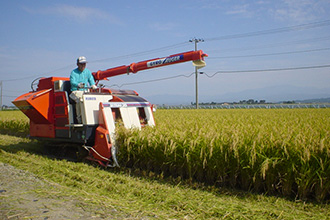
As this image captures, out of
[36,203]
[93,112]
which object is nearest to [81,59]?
[93,112]

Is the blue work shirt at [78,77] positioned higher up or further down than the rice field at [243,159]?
higher up

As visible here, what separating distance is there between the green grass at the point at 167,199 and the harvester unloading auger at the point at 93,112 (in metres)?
1.03

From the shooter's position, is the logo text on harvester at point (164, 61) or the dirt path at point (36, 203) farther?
the logo text on harvester at point (164, 61)

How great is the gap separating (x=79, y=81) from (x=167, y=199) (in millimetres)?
4264

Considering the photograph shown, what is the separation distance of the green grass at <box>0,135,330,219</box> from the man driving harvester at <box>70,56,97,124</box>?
5.70 feet

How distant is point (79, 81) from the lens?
694 cm

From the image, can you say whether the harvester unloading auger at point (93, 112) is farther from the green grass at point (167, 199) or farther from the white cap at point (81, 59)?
the green grass at point (167, 199)

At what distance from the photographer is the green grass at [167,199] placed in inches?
135

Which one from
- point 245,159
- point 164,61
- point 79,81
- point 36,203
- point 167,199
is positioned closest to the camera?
point 36,203

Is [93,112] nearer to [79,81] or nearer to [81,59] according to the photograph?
[79,81]

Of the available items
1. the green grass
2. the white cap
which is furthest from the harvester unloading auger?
the green grass

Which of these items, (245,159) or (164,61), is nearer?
(245,159)

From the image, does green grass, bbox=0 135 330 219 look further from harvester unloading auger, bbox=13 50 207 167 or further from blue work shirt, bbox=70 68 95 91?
blue work shirt, bbox=70 68 95 91

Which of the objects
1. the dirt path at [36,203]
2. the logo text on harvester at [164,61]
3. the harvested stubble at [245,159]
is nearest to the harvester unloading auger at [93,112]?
the logo text on harvester at [164,61]
